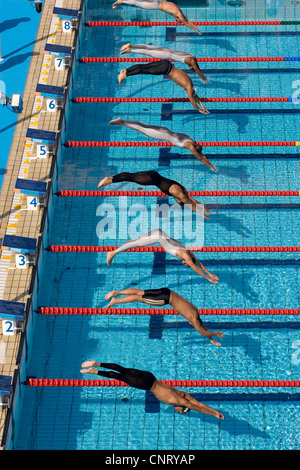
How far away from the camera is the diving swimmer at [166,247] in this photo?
39.8ft

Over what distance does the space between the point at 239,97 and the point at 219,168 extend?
157cm

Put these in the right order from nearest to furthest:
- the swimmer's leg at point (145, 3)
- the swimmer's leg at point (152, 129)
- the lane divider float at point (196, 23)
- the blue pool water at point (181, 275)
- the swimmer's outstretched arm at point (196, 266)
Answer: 1. the blue pool water at point (181, 275)
2. the swimmer's outstretched arm at point (196, 266)
3. the swimmer's leg at point (152, 129)
4. the swimmer's leg at point (145, 3)
5. the lane divider float at point (196, 23)

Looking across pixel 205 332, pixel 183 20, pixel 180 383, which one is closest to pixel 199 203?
pixel 205 332

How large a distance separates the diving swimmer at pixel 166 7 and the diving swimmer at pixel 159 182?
132 inches

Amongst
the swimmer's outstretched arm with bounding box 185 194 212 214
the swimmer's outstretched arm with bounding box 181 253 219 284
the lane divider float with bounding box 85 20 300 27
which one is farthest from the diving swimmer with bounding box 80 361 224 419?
the lane divider float with bounding box 85 20 300 27

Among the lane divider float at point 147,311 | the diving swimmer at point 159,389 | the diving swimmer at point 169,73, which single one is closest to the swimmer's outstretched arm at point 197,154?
the diving swimmer at point 169,73

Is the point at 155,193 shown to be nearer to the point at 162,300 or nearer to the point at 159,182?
the point at 159,182

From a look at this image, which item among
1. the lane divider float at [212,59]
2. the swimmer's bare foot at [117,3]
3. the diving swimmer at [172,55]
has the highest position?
the swimmer's bare foot at [117,3]

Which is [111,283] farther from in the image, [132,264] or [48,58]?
[48,58]

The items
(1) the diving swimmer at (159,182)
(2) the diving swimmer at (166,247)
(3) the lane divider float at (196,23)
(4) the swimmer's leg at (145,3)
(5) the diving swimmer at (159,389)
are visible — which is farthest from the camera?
(3) the lane divider float at (196,23)

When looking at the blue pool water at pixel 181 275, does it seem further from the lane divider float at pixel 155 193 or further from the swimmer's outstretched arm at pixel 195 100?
the swimmer's outstretched arm at pixel 195 100

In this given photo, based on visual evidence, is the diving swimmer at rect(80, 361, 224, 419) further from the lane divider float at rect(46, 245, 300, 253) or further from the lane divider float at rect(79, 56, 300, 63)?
the lane divider float at rect(79, 56, 300, 63)

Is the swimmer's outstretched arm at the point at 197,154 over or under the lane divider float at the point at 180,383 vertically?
over

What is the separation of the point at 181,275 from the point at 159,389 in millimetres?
2211
